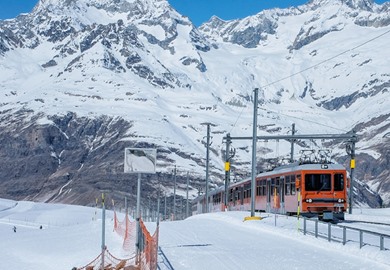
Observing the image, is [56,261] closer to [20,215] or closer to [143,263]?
[143,263]

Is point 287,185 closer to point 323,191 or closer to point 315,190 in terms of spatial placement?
point 315,190

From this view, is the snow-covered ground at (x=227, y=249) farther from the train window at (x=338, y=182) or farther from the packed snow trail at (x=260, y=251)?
the train window at (x=338, y=182)

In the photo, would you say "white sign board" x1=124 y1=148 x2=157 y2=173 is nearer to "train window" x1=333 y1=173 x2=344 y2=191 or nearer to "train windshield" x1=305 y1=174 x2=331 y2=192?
"train windshield" x1=305 y1=174 x2=331 y2=192

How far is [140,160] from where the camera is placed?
2117cm

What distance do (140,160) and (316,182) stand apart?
2390cm

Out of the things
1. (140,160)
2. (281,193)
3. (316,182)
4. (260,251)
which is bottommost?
(260,251)

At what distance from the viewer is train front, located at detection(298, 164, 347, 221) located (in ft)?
141

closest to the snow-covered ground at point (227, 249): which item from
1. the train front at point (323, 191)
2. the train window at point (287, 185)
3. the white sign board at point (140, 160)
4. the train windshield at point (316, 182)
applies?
the train front at point (323, 191)

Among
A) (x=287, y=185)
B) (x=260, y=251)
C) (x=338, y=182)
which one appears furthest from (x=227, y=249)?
(x=287, y=185)

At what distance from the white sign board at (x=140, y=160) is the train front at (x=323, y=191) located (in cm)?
2315

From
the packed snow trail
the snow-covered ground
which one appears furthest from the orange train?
the packed snow trail

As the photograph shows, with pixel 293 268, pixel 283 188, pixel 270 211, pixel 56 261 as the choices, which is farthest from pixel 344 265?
pixel 270 211

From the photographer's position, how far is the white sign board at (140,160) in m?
21.0

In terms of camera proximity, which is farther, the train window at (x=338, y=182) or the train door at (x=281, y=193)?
the train door at (x=281, y=193)
